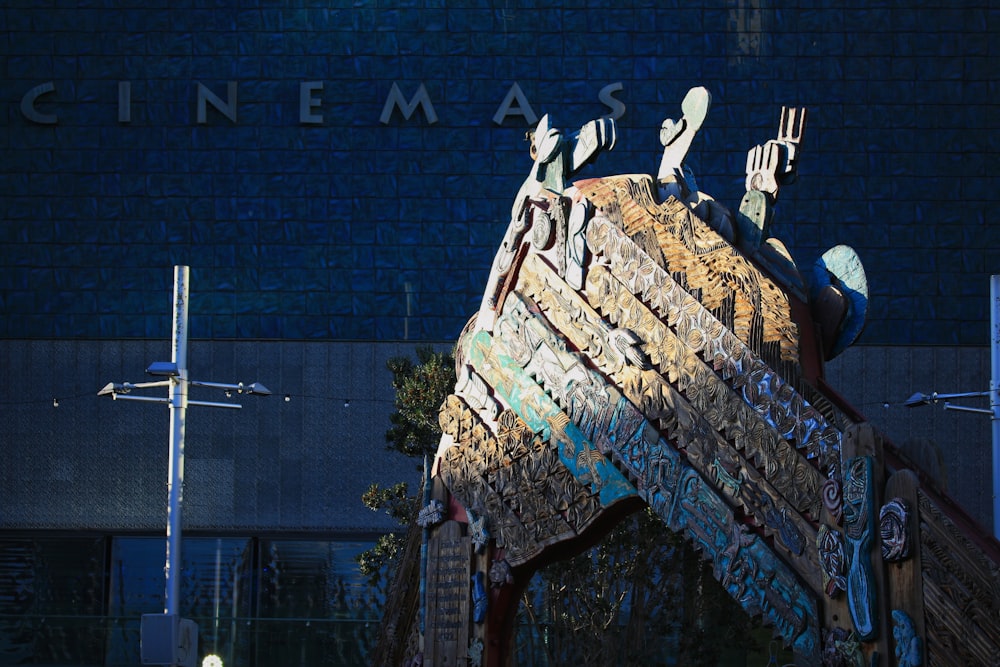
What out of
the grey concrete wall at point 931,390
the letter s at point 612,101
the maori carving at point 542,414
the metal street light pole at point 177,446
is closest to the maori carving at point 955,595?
the maori carving at point 542,414

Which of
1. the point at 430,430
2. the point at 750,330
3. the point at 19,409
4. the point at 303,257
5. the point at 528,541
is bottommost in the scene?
the point at 528,541

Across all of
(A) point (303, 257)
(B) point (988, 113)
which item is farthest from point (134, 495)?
(B) point (988, 113)

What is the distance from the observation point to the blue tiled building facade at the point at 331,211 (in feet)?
122

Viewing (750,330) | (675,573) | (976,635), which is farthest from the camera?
(675,573)

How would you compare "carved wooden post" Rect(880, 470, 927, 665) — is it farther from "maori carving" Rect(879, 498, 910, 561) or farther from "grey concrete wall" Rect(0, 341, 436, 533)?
"grey concrete wall" Rect(0, 341, 436, 533)

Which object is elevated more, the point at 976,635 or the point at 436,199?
the point at 436,199

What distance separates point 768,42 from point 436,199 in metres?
8.74

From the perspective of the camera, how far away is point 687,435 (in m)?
12.4

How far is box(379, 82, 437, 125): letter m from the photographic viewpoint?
124 ft

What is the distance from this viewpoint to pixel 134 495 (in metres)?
37.3

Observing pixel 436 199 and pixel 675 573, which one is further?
pixel 436 199

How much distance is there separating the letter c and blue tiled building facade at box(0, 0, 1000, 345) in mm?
68

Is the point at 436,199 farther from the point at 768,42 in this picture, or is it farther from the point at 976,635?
the point at 976,635

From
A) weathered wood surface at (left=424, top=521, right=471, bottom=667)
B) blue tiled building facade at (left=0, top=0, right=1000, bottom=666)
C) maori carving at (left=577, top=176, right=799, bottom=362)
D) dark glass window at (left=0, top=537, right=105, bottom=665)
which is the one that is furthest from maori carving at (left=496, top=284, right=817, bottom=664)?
dark glass window at (left=0, top=537, right=105, bottom=665)
